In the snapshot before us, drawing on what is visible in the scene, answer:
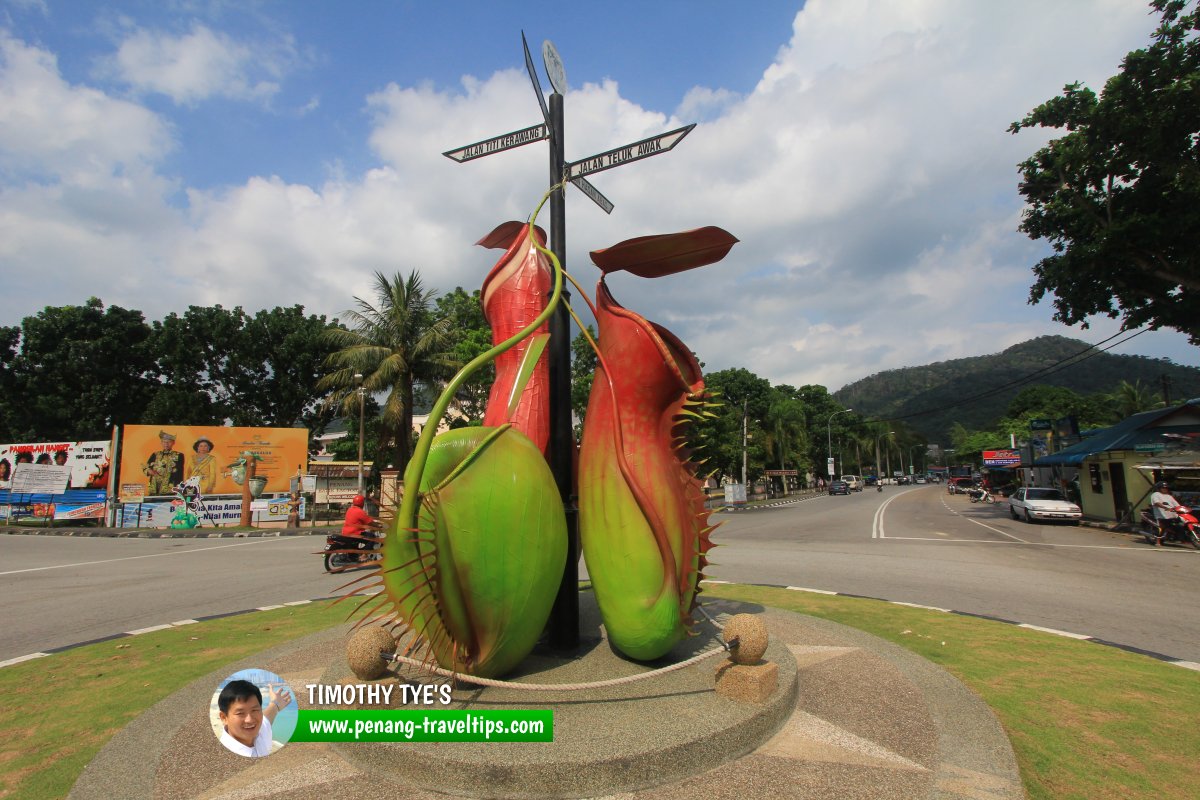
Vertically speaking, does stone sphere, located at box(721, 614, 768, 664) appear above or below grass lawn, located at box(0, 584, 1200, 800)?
above

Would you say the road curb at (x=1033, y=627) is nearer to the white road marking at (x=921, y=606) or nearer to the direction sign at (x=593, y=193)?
the white road marking at (x=921, y=606)

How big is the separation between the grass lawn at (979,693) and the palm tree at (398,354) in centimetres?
1361

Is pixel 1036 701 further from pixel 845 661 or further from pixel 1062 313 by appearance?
pixel 1062 313

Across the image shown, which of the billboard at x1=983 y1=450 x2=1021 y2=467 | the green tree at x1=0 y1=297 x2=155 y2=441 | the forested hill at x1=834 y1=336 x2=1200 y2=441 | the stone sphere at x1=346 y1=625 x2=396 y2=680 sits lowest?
the stone sphere at x1=346 y1=625 x2=396 y2=680

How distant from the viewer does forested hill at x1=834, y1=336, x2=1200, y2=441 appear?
109 meters

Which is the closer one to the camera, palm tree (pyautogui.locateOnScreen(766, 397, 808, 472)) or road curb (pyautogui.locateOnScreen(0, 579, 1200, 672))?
road curb (pyautogui.locateOnScreen(0, 579, 1200, 672))

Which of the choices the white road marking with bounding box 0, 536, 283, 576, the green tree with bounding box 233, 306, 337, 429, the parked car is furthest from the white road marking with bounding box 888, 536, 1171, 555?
the green tree with bounding box 233, 306, 337, 429

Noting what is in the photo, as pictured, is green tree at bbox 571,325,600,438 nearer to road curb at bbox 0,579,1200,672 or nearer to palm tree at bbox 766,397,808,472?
road curb at bbox 0,579,1200,672

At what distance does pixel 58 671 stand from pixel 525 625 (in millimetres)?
4349

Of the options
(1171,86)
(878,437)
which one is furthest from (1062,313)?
(878,437)

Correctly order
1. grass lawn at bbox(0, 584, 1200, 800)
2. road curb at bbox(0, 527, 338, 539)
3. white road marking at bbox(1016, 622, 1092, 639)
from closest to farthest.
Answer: grass lawn at bbox(0, 584, 1200, 800) → white road marking at bbox(1016, 622, 1092, 639) → road curb at bbox(0, 527, 338, 539)

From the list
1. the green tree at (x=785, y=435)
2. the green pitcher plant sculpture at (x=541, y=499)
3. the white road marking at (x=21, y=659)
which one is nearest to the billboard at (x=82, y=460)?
the white road marking at (x=21, y=659)

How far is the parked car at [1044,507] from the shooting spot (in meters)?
18.1

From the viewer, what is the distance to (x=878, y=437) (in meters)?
80.1
